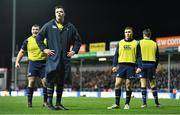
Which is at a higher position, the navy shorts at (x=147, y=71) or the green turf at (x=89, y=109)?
the navy shorts at (x=147, y=71)

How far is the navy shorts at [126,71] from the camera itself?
12.1 m

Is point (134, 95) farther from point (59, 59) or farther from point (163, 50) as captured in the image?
point (59, 59)

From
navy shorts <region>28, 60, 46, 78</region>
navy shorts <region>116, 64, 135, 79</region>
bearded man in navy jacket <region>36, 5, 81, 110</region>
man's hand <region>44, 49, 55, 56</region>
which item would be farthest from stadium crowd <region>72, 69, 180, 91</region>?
man's hand <region>44, 49, 55, 56</region>

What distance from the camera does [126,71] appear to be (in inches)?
478

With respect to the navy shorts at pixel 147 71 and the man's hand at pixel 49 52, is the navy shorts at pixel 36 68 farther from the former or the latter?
the navy shorts at pixel 147 71

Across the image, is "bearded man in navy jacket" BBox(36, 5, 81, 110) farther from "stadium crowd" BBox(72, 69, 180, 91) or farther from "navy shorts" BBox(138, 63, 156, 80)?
"stadium crowd" BBox(72, 69, 180, 91)

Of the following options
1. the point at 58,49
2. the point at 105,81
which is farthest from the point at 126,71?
the point at 105,81

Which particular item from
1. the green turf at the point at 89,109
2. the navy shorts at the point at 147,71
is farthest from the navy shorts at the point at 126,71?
the navy shorts at the point at 147,71

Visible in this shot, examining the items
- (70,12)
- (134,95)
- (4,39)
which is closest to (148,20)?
(70,12)

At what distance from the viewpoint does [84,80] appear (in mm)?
44469

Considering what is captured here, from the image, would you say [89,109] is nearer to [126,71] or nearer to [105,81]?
[126,71]

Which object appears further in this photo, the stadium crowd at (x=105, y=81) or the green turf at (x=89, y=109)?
the stadium crowd at (x=105, y=81)

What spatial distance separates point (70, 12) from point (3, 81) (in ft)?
36.8

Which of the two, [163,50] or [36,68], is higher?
[163,50]
